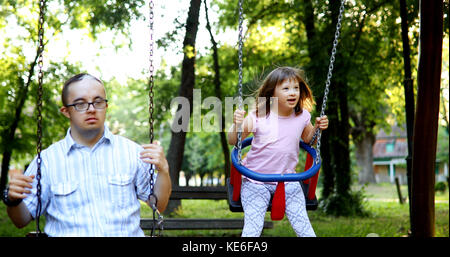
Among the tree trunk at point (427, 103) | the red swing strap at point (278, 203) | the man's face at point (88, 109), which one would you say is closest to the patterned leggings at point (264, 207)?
the red swing strap at point (278, 203)

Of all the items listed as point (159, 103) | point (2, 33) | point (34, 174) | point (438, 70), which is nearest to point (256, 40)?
point (159, 103)

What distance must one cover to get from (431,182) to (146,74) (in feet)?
20.1

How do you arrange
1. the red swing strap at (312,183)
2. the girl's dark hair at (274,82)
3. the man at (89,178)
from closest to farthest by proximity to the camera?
the man at (89,178), the red swing strap at (312,183), the girl's dark hair at (274,82)

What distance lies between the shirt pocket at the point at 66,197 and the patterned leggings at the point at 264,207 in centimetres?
130

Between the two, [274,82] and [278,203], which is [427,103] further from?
[278,203]

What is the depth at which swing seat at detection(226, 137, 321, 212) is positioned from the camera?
3.12 m

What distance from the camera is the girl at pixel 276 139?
11.0 feet

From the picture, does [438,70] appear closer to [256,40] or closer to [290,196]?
[290,196]

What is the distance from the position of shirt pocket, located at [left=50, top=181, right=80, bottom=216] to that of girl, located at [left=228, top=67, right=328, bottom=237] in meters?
1.27

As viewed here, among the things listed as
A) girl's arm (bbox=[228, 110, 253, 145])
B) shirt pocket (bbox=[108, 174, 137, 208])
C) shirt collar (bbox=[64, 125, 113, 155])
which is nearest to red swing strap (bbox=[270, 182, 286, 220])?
girl's arm (bbox=[228, 110, 253, 145])

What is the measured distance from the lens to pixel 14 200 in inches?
88.8

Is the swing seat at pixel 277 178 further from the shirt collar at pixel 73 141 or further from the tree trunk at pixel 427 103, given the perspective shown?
the tree trunk at pixel 427 103

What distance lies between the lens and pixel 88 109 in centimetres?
240

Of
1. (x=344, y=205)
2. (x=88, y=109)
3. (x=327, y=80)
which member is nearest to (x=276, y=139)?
(x=327, y=80)
